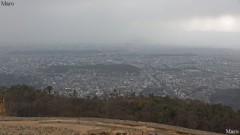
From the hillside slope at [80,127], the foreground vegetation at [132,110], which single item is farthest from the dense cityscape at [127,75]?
the hillside slope at [80,127]

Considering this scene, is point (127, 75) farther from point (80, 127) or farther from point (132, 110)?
point (80, 127)

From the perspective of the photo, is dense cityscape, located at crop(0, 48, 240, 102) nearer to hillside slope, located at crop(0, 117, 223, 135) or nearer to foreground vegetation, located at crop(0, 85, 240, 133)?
foreground vegetation, located at crop(0, 85, 240, 133)

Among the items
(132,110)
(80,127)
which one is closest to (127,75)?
(132,110)

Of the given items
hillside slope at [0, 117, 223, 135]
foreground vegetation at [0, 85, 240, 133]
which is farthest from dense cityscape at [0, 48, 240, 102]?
hillside slope at [0, 117, 223, 135]

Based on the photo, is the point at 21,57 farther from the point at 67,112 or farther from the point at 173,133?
the point at 173,133

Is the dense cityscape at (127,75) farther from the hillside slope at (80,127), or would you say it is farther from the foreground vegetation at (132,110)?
the hillside slope at (80,127)

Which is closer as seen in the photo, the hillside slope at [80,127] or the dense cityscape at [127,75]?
the hillside slope at [80,127]
